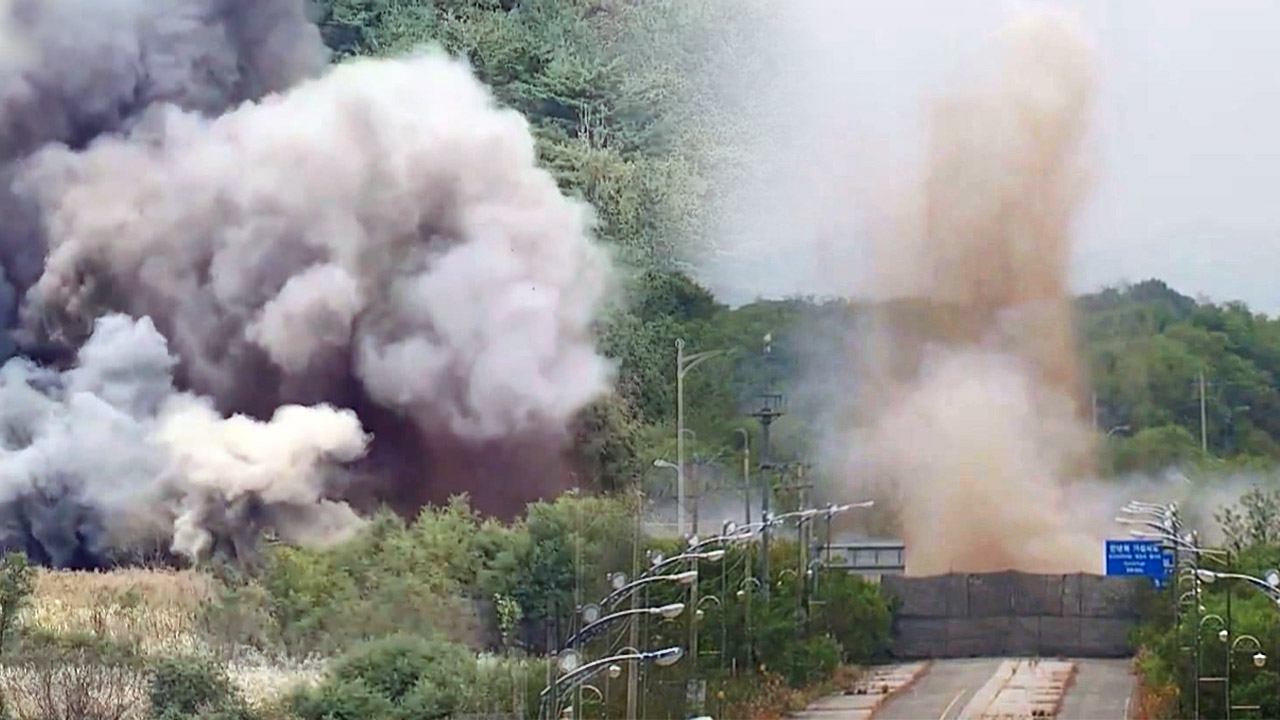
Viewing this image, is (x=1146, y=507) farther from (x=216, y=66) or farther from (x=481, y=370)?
(x=216, y=66)

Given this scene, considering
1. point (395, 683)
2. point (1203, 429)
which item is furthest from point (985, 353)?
point (395, 683)

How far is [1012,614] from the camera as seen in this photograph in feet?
56.9

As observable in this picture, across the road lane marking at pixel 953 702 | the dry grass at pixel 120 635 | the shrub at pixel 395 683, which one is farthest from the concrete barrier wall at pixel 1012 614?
the dry grass at pixel 120 635

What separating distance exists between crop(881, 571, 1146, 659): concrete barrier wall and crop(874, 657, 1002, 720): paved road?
12 centimetres

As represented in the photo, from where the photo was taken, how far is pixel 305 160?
20953mm

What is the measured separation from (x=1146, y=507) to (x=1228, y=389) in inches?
49.9

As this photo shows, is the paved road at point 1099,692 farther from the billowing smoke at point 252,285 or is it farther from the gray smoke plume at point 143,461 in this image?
the gray smoke plume at point 143,461

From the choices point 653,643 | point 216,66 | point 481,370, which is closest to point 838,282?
point 481,370

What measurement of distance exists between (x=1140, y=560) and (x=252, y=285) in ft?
26.7

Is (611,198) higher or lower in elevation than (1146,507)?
higher

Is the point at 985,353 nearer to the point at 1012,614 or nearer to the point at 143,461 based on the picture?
the point at 1012,614

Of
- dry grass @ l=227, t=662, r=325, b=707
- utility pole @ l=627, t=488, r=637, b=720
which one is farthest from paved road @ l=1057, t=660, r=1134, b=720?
dry grass @ l=227, t=662, r=325, b=707

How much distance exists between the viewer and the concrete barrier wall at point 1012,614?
677 inches

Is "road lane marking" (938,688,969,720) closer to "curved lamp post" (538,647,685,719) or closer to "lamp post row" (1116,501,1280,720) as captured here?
"lamp post row" (1116,501,1280,720)
